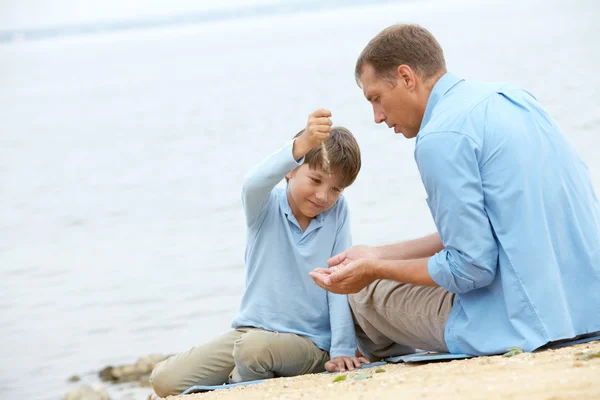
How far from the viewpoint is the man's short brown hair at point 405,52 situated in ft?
13.0

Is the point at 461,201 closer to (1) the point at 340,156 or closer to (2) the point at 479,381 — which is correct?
(2) the point at 479,381

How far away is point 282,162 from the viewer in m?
4.33

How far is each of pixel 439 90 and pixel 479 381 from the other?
1387 millimetres

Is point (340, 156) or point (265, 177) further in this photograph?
point (340, 156)

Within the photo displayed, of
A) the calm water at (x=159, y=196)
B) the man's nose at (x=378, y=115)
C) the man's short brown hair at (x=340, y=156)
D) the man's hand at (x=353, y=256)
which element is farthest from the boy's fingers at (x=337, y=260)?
the calm water at (x=159, y=196)

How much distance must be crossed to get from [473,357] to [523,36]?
1495 inches

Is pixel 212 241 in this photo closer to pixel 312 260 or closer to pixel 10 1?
pixel 312 260

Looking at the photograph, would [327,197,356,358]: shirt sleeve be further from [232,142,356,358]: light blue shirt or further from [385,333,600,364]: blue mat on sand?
[385,333,600,364]: blue mat on sand

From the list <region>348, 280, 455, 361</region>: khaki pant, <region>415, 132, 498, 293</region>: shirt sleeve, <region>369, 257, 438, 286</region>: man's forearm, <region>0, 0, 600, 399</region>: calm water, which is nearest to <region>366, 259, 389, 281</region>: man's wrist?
<region>369, 257, 438, 286</region>: man's forearm

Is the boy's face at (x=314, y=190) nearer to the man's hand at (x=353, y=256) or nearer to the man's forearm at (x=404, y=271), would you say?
the man's hand at (x=353, y=256)

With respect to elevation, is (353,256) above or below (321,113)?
below

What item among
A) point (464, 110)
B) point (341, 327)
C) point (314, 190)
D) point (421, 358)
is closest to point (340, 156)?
point (314, 190)

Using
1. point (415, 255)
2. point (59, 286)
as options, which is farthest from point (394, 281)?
point (59, 286)

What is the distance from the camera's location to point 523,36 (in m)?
39.8
